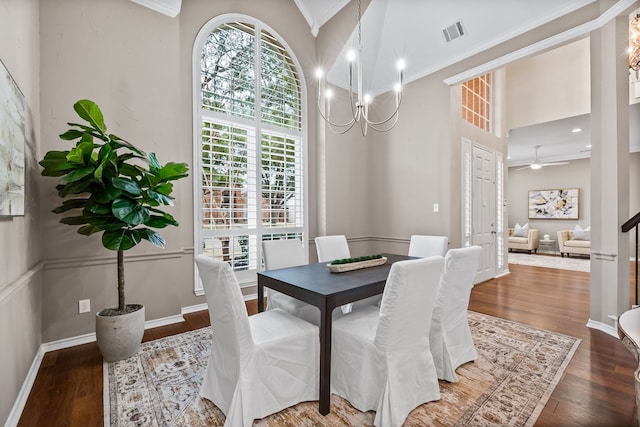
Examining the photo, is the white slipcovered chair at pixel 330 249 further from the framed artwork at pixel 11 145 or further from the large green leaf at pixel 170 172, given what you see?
the framed artwork at pixel 11 145

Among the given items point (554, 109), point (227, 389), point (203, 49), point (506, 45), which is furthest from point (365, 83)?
point (227, 389)

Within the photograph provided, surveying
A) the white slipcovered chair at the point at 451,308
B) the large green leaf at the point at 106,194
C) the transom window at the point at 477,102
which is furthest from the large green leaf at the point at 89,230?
the transom window at the point at 477,102

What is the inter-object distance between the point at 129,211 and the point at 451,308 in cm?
246

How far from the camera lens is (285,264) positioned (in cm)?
295

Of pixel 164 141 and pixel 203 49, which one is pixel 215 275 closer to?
pixel 164 141

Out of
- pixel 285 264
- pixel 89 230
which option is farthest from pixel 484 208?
pixel 89 230

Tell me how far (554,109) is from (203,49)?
617 cm

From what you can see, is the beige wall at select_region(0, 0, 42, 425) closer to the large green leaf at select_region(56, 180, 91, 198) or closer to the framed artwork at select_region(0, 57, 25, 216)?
the framed artwork at select_region(0, 57, 25, 216)

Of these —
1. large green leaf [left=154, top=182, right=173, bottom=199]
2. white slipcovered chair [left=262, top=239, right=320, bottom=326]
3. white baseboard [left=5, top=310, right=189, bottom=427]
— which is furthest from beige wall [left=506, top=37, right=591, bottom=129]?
white baseboard [left=5, top=310, right=189, bottom=427]

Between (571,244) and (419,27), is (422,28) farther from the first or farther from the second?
(571,244)

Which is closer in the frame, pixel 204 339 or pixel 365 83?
pixel 204 339

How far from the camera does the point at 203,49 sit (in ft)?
11.8

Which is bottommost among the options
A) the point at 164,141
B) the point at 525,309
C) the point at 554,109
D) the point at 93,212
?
the point at 525,309

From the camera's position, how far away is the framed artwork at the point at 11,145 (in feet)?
5.19
